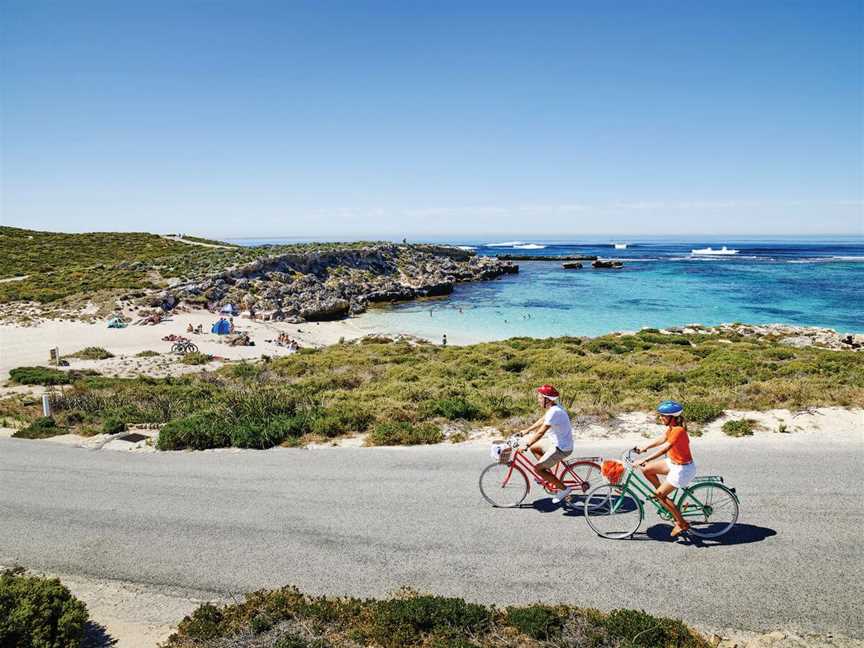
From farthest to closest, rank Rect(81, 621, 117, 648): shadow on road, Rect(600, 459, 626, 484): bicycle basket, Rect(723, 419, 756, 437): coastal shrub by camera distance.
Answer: Rect(723, 419, 756, 437): coastal shrub, Rect(600, 459, 626, 484): bicycle basket, Rect(81, 621, 117, 648): shadow on road

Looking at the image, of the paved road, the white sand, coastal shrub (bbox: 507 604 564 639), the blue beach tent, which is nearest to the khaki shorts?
the paved road

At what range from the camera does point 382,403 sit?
1494 cm

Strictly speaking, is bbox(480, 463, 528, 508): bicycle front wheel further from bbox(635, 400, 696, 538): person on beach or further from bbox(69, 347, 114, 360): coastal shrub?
bbox(69, 347, 114, 360): coastal shrub

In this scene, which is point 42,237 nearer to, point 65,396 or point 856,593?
point 65,396

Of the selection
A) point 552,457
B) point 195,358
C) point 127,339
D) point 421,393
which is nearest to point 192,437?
point 421,393

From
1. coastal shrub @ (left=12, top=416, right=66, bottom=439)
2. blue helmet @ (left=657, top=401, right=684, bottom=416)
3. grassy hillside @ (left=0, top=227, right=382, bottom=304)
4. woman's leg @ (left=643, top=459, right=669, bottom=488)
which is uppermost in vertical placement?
grassy hillside @ (left=0, top=227, right=382, bottom=304)

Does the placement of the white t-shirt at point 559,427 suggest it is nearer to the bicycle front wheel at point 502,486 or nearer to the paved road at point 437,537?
the bicycle front wheel at point 502,486

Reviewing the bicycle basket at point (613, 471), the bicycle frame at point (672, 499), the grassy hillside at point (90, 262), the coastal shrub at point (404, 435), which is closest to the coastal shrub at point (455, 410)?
the coastal shrub at point (404, 435)

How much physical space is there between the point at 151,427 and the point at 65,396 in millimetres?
5276

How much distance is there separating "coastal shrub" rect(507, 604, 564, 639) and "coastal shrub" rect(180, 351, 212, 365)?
83.0 ft

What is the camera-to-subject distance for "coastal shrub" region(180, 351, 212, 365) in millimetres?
27105

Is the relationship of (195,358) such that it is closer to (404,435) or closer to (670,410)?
(404,435)

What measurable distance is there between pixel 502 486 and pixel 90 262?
7696 centimetres

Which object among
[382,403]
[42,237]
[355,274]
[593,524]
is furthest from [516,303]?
[42,237]
